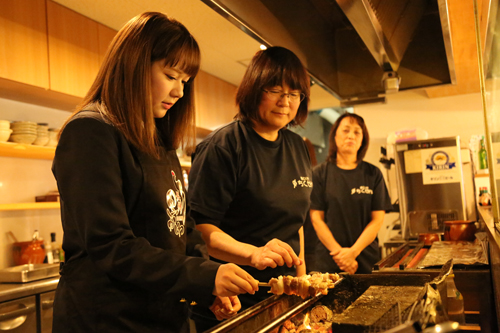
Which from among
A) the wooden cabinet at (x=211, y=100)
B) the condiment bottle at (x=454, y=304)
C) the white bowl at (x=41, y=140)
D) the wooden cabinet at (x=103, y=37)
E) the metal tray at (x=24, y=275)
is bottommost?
the metal tray at (x=24, y=275)

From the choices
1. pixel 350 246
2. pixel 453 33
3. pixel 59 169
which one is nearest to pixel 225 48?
pixel 453 33

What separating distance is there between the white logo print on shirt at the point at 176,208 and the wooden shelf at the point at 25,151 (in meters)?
2.10

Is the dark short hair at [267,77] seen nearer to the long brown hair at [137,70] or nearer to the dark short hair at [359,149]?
the long brown hair at [137,70]

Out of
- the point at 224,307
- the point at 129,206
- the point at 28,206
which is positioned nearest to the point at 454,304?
the point at 224,307

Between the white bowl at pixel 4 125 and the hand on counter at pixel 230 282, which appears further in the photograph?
the white bowl at pixel 4 125

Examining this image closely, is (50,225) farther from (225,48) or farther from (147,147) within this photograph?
(147,147)

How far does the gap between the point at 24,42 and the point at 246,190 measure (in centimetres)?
226

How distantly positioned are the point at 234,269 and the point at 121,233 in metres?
0.27

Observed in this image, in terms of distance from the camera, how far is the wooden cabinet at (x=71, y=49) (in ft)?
10.8

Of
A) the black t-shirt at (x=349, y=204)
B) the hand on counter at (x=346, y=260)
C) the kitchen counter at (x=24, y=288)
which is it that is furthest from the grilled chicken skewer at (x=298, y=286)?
the kitchen counter at (x=24, y=288)

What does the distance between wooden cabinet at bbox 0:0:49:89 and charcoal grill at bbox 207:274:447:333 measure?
2550 millimetres

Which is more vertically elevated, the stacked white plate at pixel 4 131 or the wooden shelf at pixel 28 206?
the stacked white plate at pixel 4 131

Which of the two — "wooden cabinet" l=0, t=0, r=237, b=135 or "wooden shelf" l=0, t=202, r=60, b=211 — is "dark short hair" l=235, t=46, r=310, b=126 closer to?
"wooden cabinet" l=0, t=0, r=237, b=135

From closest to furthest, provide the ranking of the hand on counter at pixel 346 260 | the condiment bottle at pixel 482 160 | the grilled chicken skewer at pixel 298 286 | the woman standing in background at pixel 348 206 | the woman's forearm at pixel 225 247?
the grilled chicken skewer at pixel 298 286 < the woman's forearm at pixel 225 247 < the hand on counter at pixel 346 260 < the woman standing in background at pixel 348 206 < the condiment bottle at pixel 482 160
